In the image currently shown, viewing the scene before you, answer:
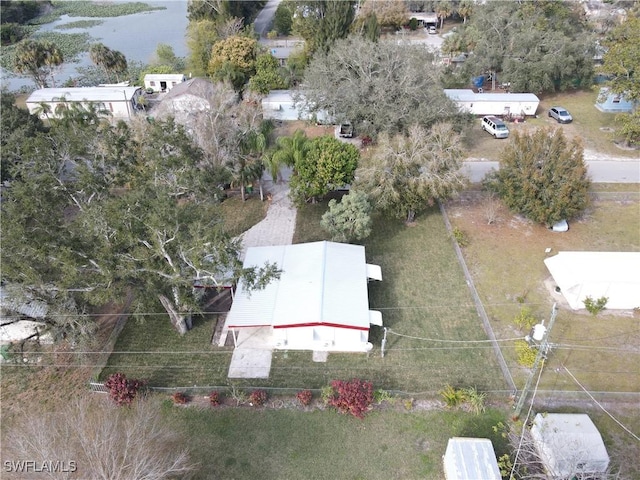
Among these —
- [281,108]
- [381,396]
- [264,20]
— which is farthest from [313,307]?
[264,20]

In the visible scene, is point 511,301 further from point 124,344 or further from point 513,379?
point 124,344

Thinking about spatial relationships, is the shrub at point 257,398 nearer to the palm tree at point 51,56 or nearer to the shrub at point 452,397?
the shrub at point 452,397

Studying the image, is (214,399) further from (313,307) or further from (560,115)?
(560,115)

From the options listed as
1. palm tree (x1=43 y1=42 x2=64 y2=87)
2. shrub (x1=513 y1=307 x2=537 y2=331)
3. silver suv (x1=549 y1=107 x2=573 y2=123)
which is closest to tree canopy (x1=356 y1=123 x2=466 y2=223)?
shrub (x1=513 y1=307 x2=537 y2=331)

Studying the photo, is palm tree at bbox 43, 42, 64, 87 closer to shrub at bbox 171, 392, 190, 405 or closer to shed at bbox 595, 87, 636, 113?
shrub at bbox 171, 392, 190, 405

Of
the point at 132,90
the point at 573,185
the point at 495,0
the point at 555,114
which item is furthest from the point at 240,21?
the point at 573,185

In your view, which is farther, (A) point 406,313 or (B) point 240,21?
(B) point 240,21

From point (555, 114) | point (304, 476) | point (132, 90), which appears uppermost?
point (132, 90)
